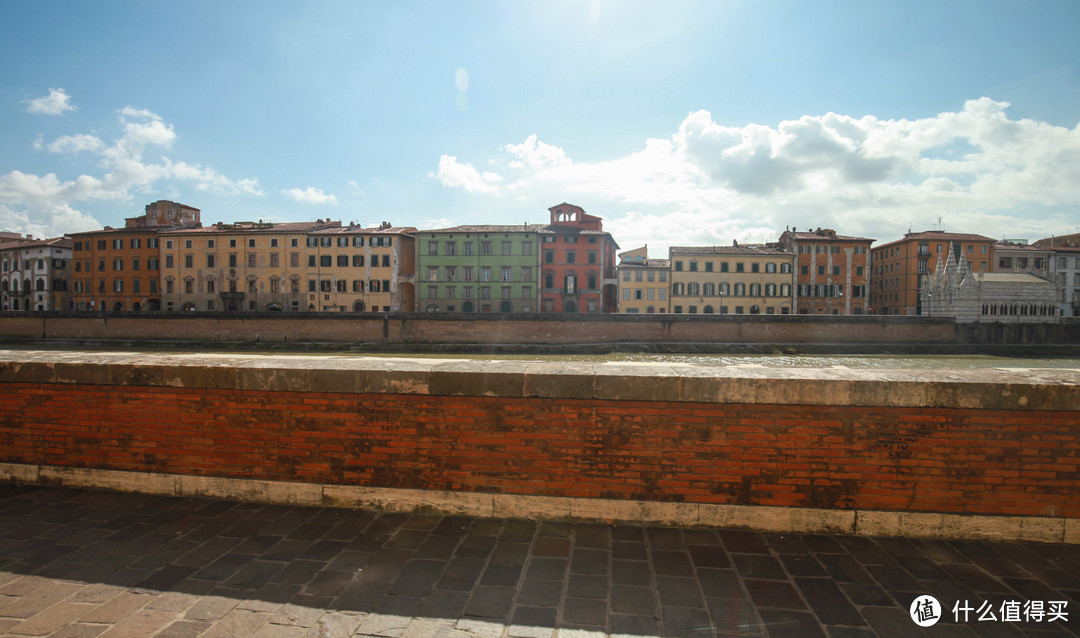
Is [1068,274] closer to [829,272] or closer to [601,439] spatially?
[829,272]

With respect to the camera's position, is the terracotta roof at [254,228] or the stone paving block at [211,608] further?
the terracotta roof at [254,228]

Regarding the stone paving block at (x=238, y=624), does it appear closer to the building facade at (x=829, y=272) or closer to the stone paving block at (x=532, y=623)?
the stone paving block at (x=532, y=623)

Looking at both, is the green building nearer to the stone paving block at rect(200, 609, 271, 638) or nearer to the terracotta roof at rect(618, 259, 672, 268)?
the terracotta roof at rect(618, 259, 672, 268)

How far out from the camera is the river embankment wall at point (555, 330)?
2938 cm

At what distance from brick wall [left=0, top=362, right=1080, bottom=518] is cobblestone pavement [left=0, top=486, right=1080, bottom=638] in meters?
0.29

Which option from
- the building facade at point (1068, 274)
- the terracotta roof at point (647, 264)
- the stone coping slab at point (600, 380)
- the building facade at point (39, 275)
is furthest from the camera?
the building facade at point (39, 275)

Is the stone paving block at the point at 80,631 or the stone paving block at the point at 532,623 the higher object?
the stone paving block at the point at 532,623

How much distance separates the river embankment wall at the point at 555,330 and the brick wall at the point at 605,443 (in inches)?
1040

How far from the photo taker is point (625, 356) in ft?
89.6

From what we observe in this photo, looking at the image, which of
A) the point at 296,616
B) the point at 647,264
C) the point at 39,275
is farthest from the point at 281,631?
the point at 39,275

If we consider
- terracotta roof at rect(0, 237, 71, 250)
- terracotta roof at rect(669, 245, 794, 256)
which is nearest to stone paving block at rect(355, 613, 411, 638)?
terracotta roof at rect(669, 245, 794, 256)

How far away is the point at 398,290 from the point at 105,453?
1712 inches

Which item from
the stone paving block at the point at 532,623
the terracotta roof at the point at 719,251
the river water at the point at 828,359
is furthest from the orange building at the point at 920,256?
the stone paving block at the point at 532,623

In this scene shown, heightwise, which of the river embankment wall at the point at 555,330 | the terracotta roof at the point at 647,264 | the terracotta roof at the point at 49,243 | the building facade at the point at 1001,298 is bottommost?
the river embankment wall at the point at 555,330
